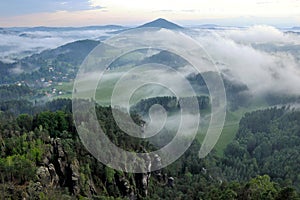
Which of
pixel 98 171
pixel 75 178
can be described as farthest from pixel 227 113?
pixel 75 178

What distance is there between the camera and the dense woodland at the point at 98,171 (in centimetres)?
2967

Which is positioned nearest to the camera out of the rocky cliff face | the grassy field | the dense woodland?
the dense woodland

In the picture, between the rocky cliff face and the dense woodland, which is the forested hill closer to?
the dense woodland

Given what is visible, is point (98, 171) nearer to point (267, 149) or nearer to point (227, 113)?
point (267, 149)

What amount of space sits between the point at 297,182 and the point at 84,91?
185 ft

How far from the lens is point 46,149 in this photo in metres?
35.7

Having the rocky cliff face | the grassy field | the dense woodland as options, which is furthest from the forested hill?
the rocky cliff face

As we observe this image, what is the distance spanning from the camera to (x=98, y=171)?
128 feet

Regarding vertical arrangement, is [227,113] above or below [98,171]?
below

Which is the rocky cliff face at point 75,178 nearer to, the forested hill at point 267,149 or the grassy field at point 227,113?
the forested hill at point 267,149

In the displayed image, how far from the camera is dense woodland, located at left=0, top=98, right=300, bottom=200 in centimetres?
2967

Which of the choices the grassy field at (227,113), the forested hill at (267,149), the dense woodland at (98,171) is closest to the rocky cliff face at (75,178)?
the dense woodland at (98,171)

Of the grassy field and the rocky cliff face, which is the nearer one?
the rocky cliff face

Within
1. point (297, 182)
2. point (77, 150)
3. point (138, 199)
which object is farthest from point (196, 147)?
point (77, 150)
